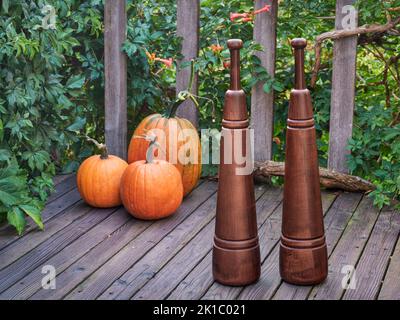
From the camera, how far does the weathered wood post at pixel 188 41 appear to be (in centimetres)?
407

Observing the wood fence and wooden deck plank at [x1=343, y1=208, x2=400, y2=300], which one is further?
the wood fence

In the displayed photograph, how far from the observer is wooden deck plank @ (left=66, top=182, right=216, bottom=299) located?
9.48 ft

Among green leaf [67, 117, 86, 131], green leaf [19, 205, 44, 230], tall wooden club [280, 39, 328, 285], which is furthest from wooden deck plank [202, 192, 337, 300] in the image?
green leaf [67, 117, 86, 131]

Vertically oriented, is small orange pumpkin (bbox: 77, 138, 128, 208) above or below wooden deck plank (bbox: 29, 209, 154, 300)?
above

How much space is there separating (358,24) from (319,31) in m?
0.29

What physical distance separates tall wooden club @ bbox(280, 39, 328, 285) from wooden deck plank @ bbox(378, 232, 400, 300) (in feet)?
0.83

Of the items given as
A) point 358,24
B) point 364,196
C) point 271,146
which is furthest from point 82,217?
point 358,24

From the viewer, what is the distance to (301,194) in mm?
2736

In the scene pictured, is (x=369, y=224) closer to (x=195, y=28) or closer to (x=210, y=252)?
(x=210, y=252)

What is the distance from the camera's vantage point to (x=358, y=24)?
4078mm

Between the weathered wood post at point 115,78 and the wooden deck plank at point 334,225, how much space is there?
49.8 inches

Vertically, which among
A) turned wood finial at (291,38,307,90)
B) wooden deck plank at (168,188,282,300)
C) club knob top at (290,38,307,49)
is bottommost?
wooden deck plank at (168,188,282,300)

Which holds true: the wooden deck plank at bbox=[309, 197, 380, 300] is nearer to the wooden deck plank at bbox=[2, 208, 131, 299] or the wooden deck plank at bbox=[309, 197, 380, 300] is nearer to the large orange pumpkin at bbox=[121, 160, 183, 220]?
the large orange pumpkin at bbox=[121, 160, 183, 220]

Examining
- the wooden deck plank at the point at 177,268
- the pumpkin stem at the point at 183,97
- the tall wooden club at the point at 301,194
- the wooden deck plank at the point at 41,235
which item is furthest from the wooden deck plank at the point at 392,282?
the wooden deck plank at the point at 41,235
